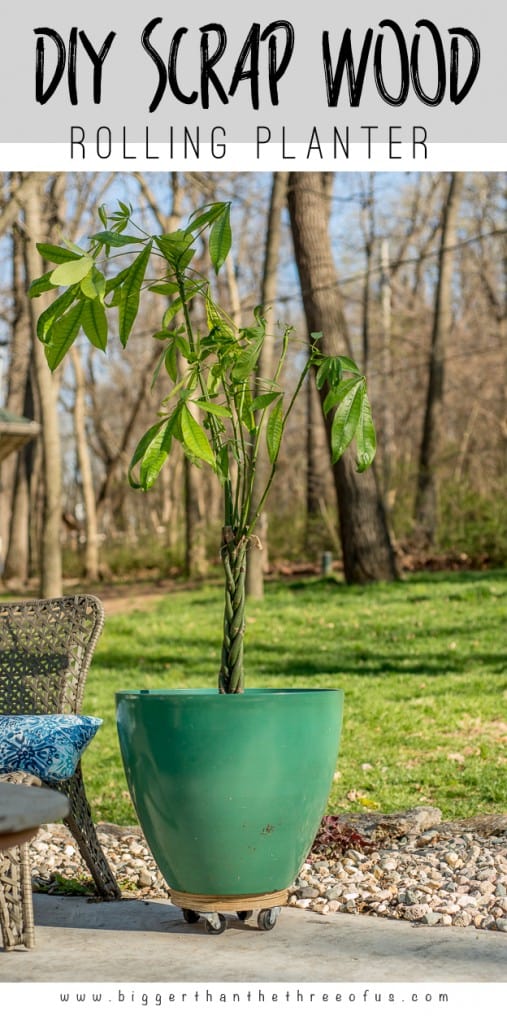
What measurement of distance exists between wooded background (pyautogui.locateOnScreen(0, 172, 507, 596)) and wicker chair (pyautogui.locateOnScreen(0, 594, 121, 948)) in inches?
104

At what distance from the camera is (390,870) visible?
352 cm

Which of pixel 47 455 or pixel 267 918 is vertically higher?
pixel 47 455

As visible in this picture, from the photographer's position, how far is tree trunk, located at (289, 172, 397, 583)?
1189 cm

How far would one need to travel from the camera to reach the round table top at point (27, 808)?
1863 millimetres

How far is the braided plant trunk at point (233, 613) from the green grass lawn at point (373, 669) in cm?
181

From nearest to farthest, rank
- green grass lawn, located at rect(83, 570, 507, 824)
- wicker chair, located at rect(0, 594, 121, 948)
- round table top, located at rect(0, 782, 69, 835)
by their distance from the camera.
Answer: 1. round table top, located at rect(0, 782, 69, 835)
2. wicker chair, located at rect(0, 594, 121, 948)
3. green grass lawn, located at rect(83, 570, 507, 824)

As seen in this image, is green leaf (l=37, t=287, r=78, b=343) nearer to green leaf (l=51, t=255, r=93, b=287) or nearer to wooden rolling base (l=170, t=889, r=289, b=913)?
green leaf (l=51, t=255, r=93, b=287)

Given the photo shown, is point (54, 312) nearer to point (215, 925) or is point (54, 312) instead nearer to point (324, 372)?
point (324, 372)

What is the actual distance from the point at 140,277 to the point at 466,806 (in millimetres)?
2771

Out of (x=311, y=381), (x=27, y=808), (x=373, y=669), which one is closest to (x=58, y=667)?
(x=27, y=808)

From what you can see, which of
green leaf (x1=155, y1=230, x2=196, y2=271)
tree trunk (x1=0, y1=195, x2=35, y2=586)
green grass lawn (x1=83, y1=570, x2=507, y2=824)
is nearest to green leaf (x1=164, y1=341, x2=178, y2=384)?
green leaf (x1=155, y1=230, x2=196, y2=271)

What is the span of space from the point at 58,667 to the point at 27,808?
160cm

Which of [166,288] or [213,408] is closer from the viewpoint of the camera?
[213,408]
